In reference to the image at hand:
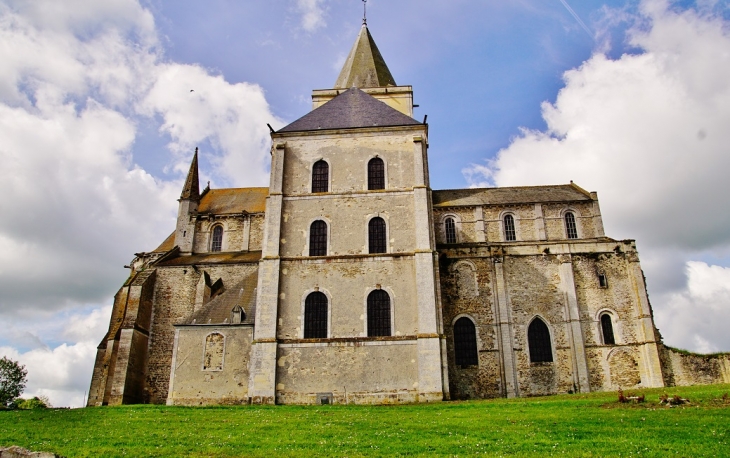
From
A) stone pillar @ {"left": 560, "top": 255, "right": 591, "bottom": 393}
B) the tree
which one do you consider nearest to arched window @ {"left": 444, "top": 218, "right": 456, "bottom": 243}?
stone pillar @ {"left": 560, "top": 255, "right": 591, "bottom": 393}

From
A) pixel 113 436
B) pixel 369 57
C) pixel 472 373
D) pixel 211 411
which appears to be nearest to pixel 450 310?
pixel 472 373

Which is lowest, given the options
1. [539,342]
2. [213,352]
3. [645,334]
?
[213,352]

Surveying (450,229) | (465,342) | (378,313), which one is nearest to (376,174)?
(378,313)

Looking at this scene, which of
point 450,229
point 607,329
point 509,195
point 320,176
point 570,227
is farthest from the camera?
point 509,195

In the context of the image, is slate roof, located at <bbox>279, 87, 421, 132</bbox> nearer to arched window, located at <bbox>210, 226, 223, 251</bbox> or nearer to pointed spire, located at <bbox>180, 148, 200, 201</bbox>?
arched window, located at <bbox>210, 226, 223, 251</bbox>

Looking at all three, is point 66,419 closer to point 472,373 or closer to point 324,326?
point 324,326

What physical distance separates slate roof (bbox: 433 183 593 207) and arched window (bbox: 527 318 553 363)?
8219mm

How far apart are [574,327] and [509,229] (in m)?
7.46

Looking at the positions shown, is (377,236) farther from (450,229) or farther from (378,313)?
(450,229)

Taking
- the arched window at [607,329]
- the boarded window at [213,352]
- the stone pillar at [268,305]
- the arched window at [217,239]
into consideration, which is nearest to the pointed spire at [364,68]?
the arched window at [217,239]

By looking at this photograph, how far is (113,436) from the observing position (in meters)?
12.8

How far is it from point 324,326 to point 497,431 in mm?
12343

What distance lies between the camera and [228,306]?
85.0ft

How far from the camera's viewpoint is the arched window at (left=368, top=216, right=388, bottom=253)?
24.8 meters
